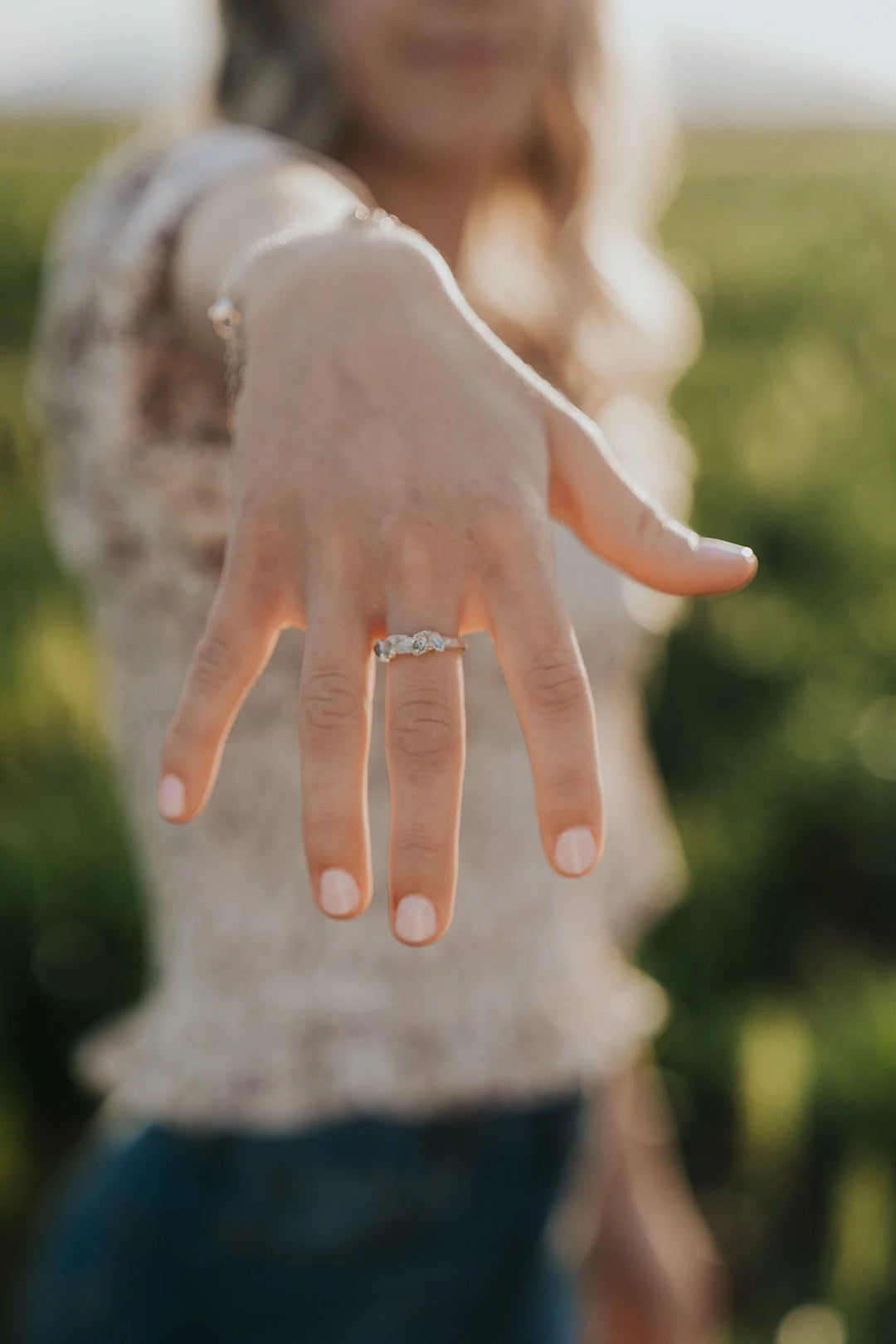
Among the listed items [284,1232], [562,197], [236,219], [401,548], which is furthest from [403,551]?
[562,197]

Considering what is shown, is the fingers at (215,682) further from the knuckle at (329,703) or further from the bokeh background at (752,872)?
the bokeh background at (752,872)

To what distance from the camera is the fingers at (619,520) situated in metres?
0.59

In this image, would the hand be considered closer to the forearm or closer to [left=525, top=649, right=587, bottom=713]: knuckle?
[left=525, top=649, right=587, bottom=713]: knuckle

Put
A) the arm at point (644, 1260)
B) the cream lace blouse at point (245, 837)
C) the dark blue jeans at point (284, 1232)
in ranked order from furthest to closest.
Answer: the arm at point (644, 1260)
the dark blue jeans at point (284, 1232)
the cream lace blouse at point (245, 837)

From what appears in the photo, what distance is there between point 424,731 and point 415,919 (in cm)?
8

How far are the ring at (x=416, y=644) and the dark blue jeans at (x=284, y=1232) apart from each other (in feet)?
2.62

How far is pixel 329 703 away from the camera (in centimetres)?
55

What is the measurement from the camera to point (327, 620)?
22.0 inches

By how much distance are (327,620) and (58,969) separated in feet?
5.19

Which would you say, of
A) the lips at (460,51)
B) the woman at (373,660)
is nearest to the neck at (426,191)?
the woman at (373,660)

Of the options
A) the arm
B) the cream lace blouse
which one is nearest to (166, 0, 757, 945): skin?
the cream lace blouse

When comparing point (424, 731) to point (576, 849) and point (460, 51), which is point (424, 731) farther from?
point (460, 51)

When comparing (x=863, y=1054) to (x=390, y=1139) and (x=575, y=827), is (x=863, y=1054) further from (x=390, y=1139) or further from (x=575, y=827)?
(x=575, y=827)

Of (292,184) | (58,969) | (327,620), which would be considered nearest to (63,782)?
(58,969)
